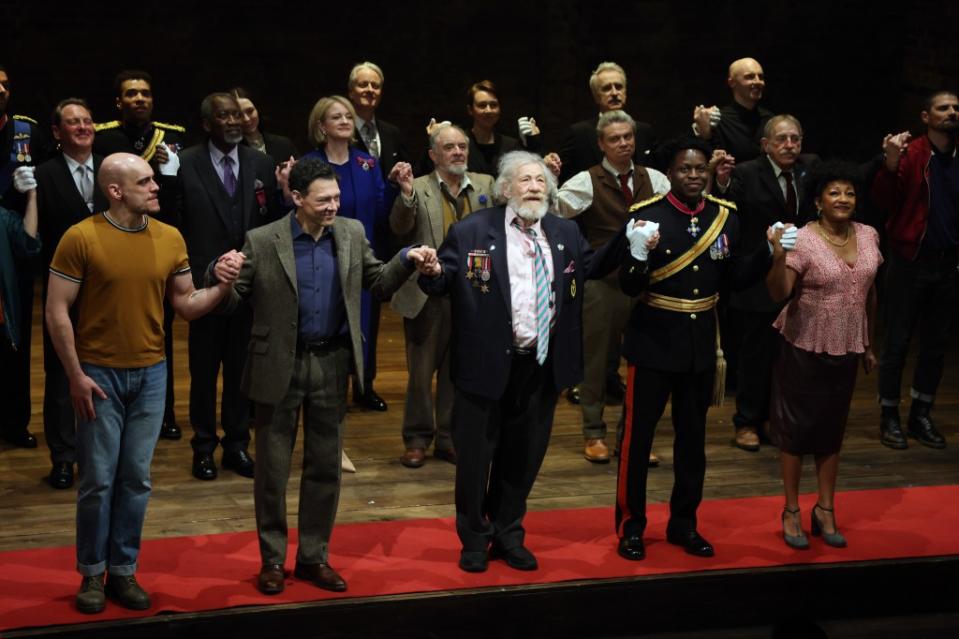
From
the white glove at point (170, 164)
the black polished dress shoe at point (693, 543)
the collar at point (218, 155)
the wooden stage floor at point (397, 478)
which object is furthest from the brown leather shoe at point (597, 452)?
the white glove at point (170, 164)

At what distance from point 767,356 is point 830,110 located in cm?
466

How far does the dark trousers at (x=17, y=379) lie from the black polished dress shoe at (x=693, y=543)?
2.98 m

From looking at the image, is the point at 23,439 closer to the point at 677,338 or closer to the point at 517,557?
the point at 517,557

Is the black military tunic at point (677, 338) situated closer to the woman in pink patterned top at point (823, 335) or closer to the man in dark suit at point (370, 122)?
the woman in pink patterned top at point (823, 335)

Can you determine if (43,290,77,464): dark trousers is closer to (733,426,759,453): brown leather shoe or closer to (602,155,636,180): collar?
(602,155,636,180): collar

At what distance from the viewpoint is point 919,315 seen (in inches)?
252

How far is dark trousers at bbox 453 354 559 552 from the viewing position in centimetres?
465

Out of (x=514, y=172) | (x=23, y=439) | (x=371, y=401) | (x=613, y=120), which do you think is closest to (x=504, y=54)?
(x=371, y=401)

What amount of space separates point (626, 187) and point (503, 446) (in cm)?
177

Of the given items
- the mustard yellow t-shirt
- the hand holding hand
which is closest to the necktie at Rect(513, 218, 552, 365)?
the mustard yellow t-shirt

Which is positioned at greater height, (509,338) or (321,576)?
(509,338)

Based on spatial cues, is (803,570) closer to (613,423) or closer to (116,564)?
(613,423)

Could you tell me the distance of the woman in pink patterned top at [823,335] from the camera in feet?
16.4

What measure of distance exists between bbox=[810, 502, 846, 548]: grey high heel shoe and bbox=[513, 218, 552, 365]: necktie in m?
1.34
